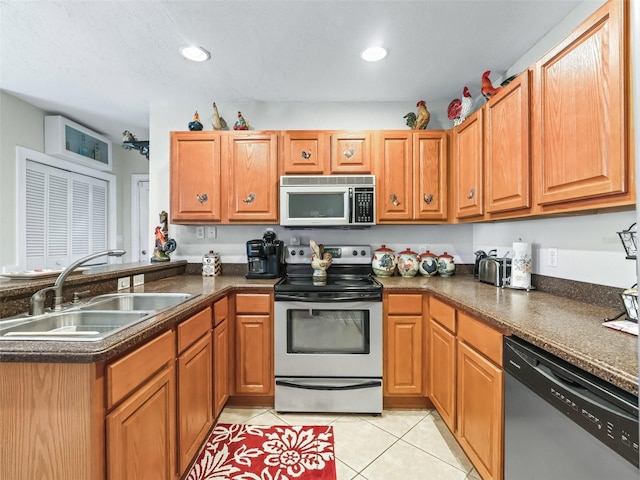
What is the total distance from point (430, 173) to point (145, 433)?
7.91 feet

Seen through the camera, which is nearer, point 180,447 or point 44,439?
point 44,439

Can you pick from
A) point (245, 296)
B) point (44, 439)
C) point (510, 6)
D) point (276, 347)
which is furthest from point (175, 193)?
point (510, 6)

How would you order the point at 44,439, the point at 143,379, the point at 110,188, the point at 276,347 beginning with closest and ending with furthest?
the point at 44,439 → the point at 143,379 → the point at 276,347 → the point at 110,188

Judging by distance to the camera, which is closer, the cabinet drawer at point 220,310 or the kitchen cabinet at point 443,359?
the kitchen cabinet at point 443,359

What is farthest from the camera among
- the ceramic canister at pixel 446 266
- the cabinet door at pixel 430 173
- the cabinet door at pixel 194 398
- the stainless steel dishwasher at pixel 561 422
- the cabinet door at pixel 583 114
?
the ceramic canister at pixel 446 266

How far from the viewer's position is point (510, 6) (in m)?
1.63

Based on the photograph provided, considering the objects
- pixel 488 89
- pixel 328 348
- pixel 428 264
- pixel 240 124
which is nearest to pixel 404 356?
pixel 328 348

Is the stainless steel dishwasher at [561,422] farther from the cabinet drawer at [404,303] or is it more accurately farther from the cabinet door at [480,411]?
the cabinet drawer at [404,303]

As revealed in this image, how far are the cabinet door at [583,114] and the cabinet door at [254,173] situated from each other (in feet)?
5.76

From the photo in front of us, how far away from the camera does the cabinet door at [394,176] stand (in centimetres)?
249

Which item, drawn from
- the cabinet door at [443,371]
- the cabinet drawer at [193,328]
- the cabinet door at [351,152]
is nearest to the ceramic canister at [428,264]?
the cabinet door at [443,371]

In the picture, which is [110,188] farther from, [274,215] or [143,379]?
[143,379]

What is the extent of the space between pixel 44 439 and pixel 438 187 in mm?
2597

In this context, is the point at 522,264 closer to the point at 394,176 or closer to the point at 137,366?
the point at 394,176
